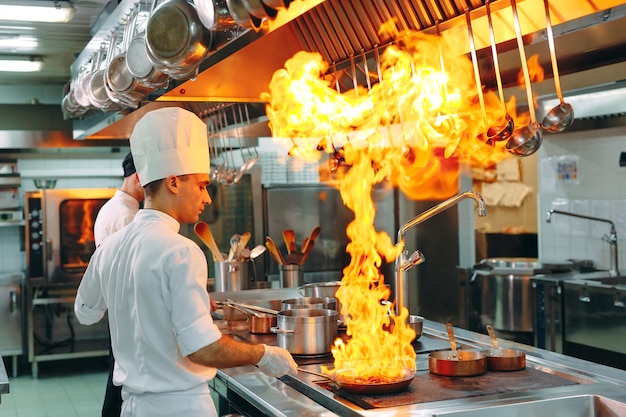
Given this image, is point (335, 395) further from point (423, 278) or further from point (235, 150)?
point (235, 150)

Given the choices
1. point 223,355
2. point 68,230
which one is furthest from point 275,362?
point 68,230

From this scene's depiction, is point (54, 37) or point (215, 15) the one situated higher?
point (54, 37)

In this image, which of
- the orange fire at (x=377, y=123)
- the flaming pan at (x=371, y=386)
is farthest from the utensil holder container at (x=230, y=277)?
the flaming pan at (x=371, y=386)

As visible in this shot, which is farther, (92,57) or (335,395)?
(92,57)

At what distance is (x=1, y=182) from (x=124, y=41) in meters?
4.98

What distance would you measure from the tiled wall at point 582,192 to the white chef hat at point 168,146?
4471 mm

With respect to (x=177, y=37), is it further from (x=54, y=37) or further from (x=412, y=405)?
(x=54, y=37)

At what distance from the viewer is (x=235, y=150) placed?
8.07 m

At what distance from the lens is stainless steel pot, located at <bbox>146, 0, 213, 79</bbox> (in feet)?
9.32

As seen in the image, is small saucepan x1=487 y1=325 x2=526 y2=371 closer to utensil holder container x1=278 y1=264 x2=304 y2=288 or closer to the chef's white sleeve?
the chef's white sleeve

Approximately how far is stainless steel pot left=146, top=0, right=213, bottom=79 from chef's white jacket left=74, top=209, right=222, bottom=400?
743 millimetres

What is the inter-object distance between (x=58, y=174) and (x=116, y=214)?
4204 millimetres

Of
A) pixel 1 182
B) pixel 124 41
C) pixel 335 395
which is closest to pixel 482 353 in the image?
pixel 335 395

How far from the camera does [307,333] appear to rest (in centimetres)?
297
